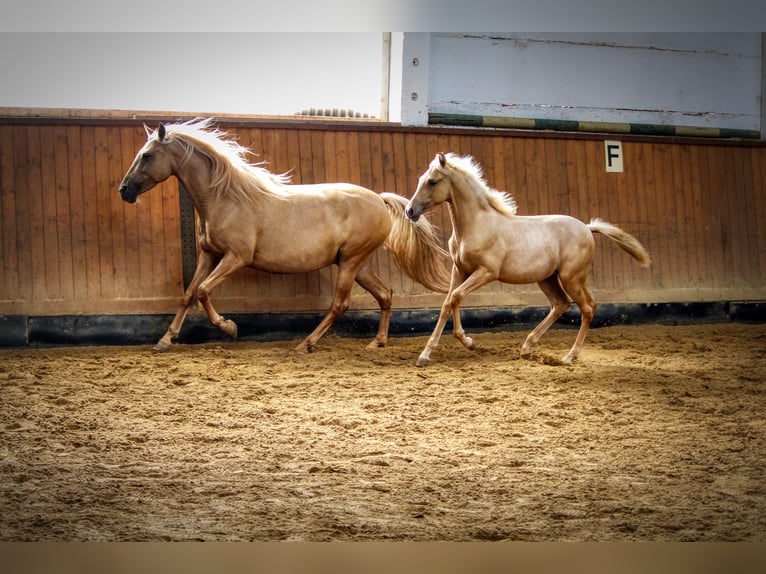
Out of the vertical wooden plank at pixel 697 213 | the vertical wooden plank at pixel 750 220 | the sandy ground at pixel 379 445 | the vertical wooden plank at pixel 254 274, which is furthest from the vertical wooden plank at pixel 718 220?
the vertical wooden plank at pixel 254 274

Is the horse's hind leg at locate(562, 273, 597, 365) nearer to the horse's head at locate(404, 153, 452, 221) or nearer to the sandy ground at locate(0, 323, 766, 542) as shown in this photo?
the sandy ground at locate(0, 323, 766, 542)

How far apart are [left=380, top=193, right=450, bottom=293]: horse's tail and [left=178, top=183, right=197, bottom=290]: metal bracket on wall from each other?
1.73 metres

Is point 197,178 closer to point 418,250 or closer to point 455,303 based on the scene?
point 418,250

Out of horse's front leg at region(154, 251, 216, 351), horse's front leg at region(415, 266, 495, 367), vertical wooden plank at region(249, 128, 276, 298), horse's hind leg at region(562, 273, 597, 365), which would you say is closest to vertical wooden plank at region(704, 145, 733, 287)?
horse's hind leg at region(562, 273, 597, 365)

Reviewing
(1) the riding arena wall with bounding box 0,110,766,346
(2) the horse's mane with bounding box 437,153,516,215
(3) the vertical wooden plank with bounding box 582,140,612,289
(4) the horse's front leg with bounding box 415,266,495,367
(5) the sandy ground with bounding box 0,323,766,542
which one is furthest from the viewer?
(3) the vertical wooden plank with bounding box 582,140,612,289

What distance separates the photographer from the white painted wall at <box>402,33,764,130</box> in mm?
8531

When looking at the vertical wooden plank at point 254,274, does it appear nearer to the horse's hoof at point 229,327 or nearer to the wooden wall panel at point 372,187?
the wooden wall panel at point 372,187

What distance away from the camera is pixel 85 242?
7.13m

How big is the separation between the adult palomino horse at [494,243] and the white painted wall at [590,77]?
2097mm

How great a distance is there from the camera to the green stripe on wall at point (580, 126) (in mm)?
8523

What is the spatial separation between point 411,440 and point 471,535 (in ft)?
4.64

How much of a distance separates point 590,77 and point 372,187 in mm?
3004
